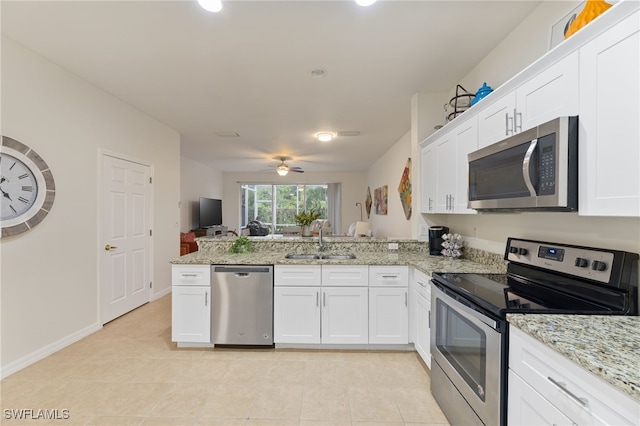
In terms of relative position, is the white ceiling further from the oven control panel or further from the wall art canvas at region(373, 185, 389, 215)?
the wall art canvas at region(373, 185, 389, 215)

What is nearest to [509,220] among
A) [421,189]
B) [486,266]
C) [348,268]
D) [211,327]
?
[486,266]

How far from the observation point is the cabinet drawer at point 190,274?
2684mm

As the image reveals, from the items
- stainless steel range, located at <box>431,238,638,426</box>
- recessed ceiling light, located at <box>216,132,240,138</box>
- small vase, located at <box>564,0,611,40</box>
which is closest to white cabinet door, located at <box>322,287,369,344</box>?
stainless steel range, located at <box>431,238,638,426</box>

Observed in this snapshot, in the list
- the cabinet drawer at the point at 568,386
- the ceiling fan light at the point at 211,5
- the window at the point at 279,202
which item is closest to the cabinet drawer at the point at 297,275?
the cabinet drawer at the point at 568,386

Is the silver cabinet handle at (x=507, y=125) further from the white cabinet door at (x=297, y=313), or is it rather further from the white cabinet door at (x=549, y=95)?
the white cabinet door at (x=297, y=313)

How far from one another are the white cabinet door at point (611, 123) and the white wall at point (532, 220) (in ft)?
1.09

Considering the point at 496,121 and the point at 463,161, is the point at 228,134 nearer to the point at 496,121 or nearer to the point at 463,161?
the point at 463,161

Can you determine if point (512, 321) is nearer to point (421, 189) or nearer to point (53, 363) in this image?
point (421, 189)

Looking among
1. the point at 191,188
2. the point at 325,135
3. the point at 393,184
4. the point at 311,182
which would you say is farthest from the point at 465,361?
the point at 311,182

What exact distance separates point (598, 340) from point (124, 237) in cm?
421

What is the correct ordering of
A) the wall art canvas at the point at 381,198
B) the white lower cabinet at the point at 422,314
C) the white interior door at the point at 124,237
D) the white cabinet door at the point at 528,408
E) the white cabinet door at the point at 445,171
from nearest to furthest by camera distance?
the white cabinet door at the point at 528,408
the white lower cabinet at the point at 422,314
the white cabinet door at the point at 445,171
the white interior door at the point at 124,237
the wall art canvas at the point at 381,198

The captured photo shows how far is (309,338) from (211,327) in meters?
0.93

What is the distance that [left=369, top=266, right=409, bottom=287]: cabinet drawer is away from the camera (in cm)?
263

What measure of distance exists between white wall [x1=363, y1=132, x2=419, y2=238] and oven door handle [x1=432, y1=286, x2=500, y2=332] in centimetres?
251
